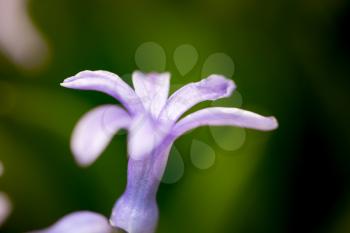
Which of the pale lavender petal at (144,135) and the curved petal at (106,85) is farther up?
the curved petal at (106,85)

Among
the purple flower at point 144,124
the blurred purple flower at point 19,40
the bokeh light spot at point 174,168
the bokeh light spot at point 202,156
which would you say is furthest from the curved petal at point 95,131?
the blurred purple flower at point 19,40

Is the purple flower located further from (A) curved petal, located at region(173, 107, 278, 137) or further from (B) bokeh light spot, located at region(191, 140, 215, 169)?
(B) bokeh light spot, located at region(191, 140, 215, 169)

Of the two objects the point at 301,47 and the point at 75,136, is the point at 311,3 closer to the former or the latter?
the point at 301,47

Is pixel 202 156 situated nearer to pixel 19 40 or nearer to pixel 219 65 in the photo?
pixel 219 65

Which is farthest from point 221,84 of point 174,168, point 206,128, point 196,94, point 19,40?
point 19,40

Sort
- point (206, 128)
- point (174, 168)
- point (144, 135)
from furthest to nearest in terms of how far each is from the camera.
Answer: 1. point (206, 128)
2. point (174, 168)
3. point (144, 135)

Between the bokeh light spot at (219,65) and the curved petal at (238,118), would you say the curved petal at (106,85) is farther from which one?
the bokeh light spot at (219,65)
